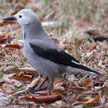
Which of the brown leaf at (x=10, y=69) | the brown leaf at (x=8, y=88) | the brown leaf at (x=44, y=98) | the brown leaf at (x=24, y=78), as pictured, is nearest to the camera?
the brown leaf at (x=44, y=98)

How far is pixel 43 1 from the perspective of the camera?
29.3ft

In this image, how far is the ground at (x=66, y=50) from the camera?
4.36 metres

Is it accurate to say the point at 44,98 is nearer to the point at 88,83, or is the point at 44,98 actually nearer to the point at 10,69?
the point at 88,83

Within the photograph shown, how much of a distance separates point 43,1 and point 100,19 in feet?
4.92

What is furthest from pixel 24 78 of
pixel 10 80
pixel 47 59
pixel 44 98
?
pixel 44 98

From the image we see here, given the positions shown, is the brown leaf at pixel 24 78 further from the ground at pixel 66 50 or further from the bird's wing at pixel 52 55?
the bird's wing at pixel 52 55

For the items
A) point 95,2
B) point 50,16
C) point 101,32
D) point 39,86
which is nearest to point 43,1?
point 50,16

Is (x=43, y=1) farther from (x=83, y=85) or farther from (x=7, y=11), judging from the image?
(x=83, y=85)

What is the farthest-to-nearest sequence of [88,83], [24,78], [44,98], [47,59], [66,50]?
1. [66,50]
2. [24,78]
3. [88,83]
4. [47,59]
5. [44,98]

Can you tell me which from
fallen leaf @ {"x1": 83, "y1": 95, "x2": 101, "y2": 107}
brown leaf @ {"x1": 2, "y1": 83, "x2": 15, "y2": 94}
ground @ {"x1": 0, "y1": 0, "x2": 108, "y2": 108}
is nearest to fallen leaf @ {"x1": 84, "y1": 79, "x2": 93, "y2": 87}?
ground @ {"x1": 0, "y1": 0, "x2": 108, "y2": 108}

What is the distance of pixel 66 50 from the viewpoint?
238 inches

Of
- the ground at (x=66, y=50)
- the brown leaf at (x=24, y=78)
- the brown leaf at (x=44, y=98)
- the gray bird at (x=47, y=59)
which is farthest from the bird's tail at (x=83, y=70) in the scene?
the brown leaf at (x=24, y=78)

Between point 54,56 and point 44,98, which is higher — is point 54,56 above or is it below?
above

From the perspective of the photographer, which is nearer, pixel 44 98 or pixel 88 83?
pixel 44 98
